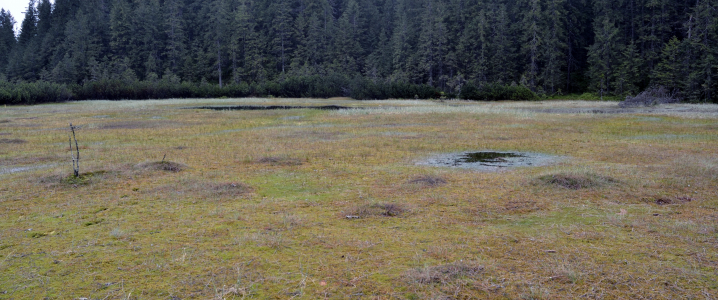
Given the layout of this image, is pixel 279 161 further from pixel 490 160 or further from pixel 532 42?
pixel 532 42

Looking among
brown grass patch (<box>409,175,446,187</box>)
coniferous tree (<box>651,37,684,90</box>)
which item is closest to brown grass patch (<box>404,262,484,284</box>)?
brown grass patch (<box>409,175,446,187</box>)

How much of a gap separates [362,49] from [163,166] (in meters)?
108

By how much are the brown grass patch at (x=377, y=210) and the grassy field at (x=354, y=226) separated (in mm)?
40

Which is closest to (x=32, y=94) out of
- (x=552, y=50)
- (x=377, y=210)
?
(x=377, y=210)

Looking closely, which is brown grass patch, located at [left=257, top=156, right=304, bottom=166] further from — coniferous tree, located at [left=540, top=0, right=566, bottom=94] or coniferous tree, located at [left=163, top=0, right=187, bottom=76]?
coniferous tree, located at [left=163, top=0, right=187, bottom=76]

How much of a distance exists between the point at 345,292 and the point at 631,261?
4022 mm

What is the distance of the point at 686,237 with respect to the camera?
24.2 feet

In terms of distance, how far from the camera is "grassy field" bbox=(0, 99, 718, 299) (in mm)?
5738

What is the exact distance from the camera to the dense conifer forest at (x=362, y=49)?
6594cm

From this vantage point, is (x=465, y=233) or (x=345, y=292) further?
(x=465, y=233)

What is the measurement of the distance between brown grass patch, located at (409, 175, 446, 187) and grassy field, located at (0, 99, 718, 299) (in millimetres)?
68

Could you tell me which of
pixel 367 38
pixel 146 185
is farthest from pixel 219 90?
pixel 146 185

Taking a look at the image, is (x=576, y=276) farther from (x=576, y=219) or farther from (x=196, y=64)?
(x=196, y=64)

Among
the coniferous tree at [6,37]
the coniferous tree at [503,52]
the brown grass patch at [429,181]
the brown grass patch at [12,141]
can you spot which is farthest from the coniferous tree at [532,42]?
the coniferous tree at [6,37]
